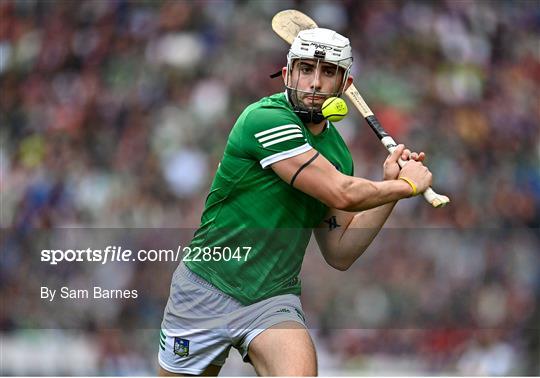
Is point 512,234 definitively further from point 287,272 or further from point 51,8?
point 51,8

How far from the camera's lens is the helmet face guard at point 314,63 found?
3.37 metres

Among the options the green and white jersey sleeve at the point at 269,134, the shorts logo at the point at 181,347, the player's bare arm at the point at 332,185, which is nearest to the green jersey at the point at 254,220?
the green and white jersey sleeve at the point at 269,134

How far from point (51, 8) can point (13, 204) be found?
5.14 ft

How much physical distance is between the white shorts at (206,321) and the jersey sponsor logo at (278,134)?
1.77 feet

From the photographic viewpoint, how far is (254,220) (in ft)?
11.0

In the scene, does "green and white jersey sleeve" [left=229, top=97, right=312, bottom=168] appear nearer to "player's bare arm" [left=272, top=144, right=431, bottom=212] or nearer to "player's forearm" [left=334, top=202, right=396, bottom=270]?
"player's bare arm" [left=272, top=144, right=431, bottom=212]

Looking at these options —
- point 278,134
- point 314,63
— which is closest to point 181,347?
point 278,134

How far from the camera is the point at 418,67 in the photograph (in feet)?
21.2

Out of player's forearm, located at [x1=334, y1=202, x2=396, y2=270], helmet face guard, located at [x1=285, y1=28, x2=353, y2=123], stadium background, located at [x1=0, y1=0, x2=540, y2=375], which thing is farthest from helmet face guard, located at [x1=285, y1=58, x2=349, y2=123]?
stadium background, located at [x1=0, y1=0, x2=540, y2=375]

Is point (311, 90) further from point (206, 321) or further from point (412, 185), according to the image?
point (206, 321)

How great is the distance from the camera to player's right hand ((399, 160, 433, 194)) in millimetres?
3299

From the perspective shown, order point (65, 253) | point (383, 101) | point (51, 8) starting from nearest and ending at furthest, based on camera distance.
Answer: point (65, 253), point (383, 101), point (51, 8)

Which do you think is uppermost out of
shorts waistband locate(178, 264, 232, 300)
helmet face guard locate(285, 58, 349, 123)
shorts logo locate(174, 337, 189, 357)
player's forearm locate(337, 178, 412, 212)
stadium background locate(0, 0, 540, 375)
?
helmet face guard locate(285, 58, 349, 123)

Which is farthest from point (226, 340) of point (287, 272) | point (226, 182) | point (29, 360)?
point (29, 360)
